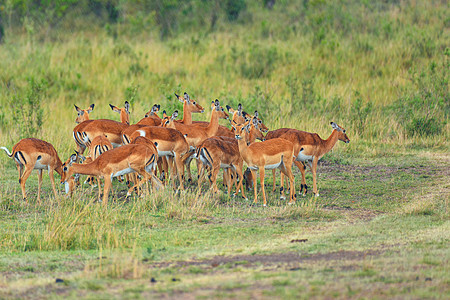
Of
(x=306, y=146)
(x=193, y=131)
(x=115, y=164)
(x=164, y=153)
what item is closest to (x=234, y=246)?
(x=115, y=164)

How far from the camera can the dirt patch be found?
6.08 m

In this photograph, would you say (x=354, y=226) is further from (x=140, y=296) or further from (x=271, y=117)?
(x=271, y=117)

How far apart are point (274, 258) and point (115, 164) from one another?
3.77 m

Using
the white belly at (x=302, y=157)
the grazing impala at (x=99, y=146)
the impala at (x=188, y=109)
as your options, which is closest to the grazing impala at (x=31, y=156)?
the grazing impala at (x=99, y=146)

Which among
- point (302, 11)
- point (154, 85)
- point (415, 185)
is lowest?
point (415, 185)

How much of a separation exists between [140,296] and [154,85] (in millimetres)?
13997

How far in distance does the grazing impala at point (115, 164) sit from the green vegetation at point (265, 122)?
43cm

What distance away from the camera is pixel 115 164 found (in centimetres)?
939

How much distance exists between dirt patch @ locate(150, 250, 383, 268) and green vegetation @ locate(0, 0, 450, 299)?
0.09 ft

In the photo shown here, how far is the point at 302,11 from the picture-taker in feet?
81.4

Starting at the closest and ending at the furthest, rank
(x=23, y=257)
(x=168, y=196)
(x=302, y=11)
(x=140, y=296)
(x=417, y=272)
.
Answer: (x=140, y=296) → (x=417, y=272) → (x=23, y=257) → (x=168, y=196) → (x=302, y=11)

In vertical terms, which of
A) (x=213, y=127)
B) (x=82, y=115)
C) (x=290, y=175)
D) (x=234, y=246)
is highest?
(x=82, y=115)

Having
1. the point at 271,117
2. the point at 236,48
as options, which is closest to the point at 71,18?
the point at 236,48

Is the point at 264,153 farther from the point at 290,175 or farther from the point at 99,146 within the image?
the point at 99,146
